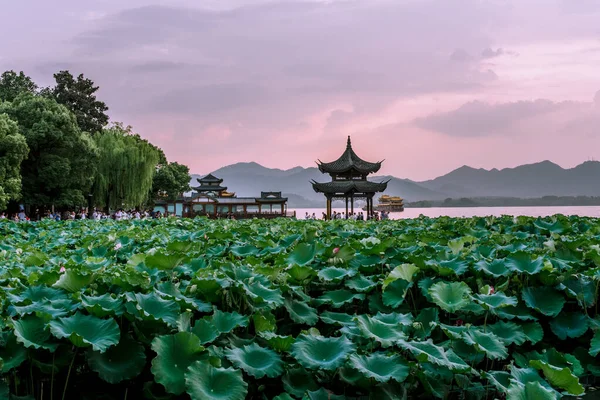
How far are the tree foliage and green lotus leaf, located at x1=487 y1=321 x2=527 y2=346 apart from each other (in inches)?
2030

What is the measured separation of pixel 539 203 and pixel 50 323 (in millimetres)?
165515

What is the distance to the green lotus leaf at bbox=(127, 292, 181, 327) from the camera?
2320mm

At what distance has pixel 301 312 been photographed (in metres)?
3.10

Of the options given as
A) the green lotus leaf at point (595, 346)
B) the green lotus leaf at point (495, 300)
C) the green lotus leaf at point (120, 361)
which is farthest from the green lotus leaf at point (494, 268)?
the green lotus leaf at point (120, 361)

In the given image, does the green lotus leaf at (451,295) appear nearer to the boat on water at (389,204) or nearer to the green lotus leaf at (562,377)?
the green lotus leaf at (562,377)

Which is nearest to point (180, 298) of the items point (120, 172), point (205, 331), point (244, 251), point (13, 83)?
point (205, 331)

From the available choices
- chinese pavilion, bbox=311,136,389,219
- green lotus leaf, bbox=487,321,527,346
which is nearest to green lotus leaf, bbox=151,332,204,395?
green lotus leaf, bbox=487,321,527,346

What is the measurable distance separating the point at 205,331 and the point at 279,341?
327mm

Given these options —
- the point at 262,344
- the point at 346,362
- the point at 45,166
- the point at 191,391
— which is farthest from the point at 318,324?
the point at 45,166

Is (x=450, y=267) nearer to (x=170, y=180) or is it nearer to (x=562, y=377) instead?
(x=562, y=377)

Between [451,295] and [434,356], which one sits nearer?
[434,356]

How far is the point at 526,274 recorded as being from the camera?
3.60 meters

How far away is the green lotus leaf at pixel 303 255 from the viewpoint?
382 centimetres

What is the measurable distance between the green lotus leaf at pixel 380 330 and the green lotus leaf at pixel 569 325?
1403 mm
